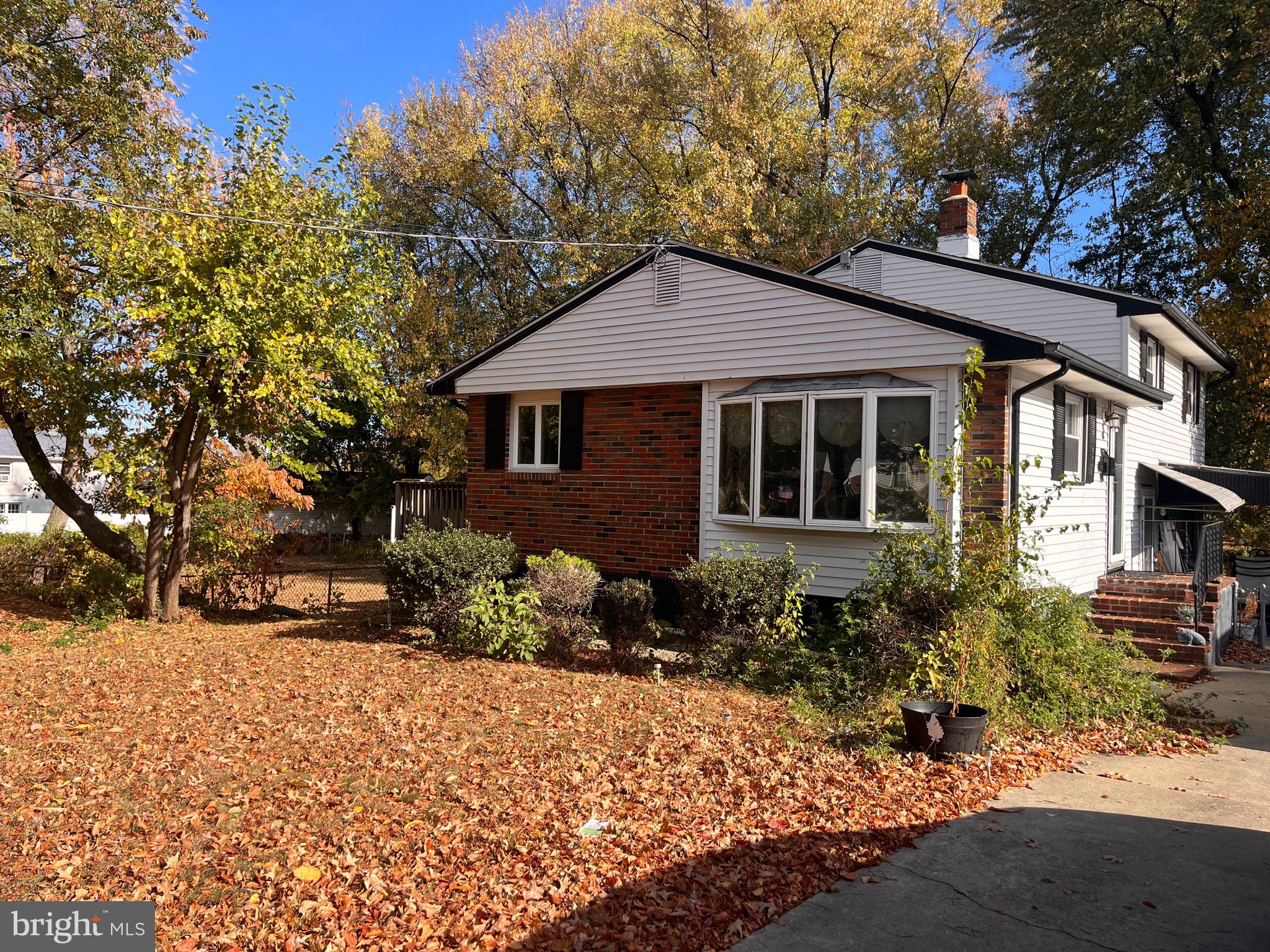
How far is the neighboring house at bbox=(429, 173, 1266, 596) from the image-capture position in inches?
364

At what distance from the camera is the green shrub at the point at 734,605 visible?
26.8ft

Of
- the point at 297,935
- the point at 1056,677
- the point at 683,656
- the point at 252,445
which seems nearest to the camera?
the point at 297,935

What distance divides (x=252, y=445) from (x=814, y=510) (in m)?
7.60

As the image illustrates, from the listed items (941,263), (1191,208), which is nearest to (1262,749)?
(941,263)

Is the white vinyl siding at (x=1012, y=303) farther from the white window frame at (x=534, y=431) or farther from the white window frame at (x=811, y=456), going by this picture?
the white window frame at (x=534, y=431)

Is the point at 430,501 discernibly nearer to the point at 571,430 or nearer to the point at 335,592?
the point at 335,592

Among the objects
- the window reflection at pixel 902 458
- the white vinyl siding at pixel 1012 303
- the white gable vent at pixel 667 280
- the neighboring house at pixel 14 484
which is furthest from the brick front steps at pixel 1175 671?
the neighboring house at pixel 14 484

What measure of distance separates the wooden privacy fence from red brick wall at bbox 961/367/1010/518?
40.3 ft

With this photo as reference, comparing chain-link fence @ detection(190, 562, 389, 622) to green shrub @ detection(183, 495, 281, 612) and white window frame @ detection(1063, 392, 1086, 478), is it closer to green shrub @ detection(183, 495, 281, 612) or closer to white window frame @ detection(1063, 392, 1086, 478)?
green shrub @ detection(183, 495, 281, 612)

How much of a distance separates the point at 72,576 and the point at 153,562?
1.73 m

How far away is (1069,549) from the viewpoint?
11125mm

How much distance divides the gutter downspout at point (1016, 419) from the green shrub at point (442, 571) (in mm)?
5577

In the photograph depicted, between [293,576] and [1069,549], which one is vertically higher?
[1069,549]

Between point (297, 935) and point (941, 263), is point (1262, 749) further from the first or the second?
point (941, 263)
